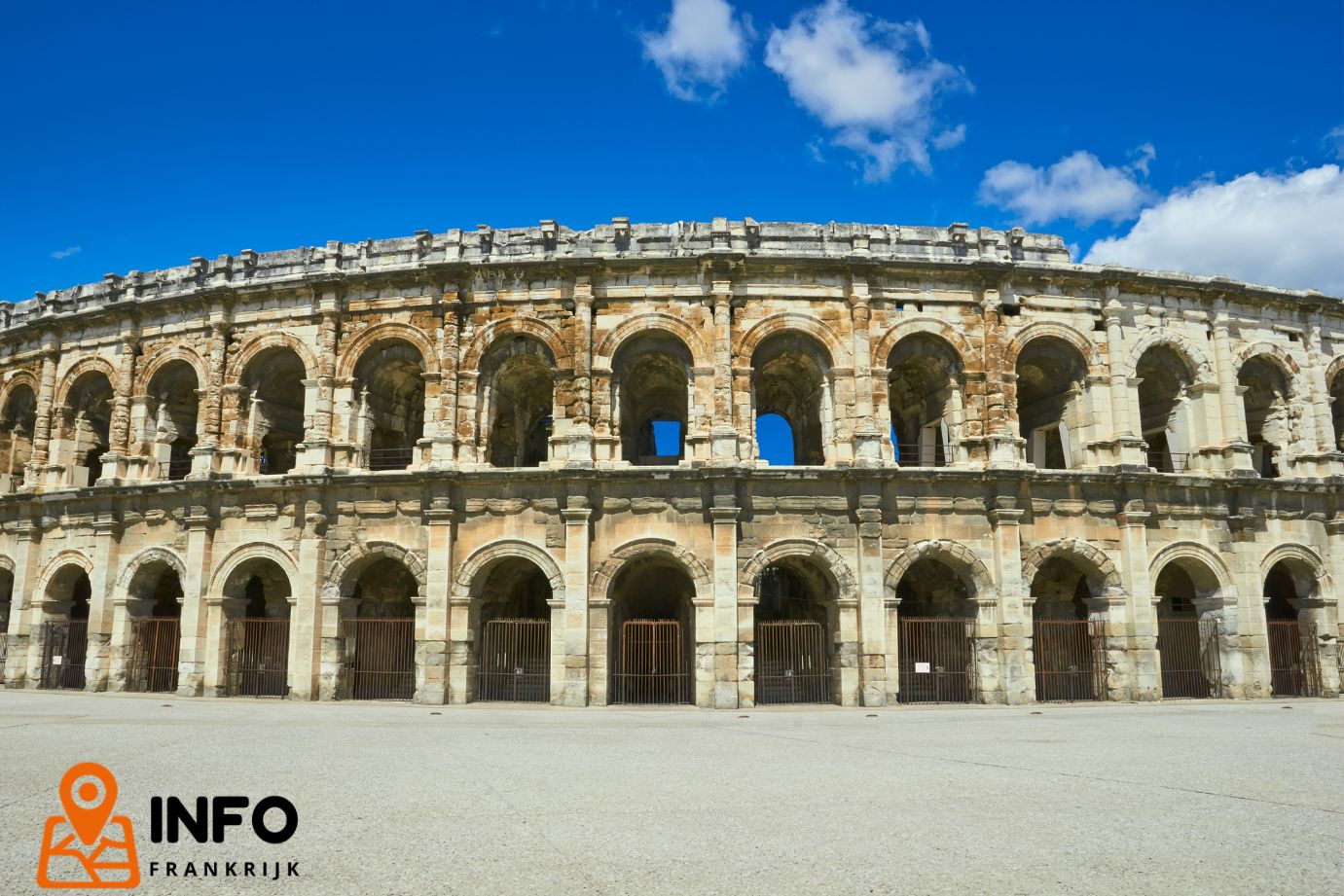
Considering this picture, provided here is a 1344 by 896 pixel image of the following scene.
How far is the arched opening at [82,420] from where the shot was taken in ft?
68.2

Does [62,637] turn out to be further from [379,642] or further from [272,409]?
[379,642]

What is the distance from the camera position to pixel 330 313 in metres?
18.3

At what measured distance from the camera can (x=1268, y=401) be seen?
1997 cm

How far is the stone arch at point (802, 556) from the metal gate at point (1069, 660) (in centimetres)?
429

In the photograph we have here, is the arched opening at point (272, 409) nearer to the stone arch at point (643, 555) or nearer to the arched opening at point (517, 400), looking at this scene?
the arched opening at point (517, 400)

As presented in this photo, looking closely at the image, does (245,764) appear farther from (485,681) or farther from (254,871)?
(485,681)

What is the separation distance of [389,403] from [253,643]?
6036 millimetres

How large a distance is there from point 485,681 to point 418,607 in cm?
210

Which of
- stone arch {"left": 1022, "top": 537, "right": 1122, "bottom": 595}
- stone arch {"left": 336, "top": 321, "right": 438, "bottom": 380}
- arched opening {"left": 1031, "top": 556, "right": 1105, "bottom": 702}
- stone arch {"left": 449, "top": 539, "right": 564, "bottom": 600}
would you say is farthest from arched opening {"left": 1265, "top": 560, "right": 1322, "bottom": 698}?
stone arch {"left": 336, "top": 321, "right": 438, "bottom": 380}

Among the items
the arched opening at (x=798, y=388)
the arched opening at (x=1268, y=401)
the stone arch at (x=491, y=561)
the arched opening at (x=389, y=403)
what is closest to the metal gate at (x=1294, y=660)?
the arched opening at (x=1268, y=401)

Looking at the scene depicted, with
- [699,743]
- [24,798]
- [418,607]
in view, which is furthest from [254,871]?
[418,607]

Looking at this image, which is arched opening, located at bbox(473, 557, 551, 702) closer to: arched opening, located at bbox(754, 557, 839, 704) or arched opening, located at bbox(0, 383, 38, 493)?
arched opening, located at bbox(754, 557, 839, 704)

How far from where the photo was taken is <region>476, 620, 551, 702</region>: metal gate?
1745cm

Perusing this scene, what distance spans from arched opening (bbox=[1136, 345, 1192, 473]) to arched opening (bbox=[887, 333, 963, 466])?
4328 millimetres
